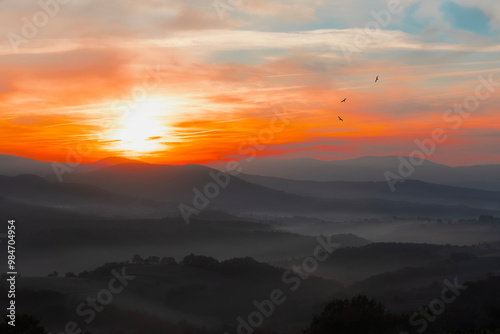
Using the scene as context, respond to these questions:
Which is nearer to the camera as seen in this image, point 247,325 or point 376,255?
point 247,325

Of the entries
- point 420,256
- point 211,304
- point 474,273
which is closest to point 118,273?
point 211,304

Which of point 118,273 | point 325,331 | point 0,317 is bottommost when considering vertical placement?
point 325,331

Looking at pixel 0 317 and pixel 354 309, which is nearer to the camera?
pixel 354 309

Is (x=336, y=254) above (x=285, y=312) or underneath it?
above

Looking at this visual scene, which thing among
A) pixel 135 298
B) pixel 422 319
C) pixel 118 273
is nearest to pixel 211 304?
pixel 135 298

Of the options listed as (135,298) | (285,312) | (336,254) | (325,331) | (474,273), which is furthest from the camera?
(336,254)

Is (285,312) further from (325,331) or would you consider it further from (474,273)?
(325,331)

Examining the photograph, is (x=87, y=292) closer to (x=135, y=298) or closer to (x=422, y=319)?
(x=135, y=298)

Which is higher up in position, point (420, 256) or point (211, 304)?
point (420, 256)

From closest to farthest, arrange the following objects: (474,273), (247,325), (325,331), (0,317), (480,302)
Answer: (325,331) < (480,302) < (0,317) < (247,325) < (474,273)
